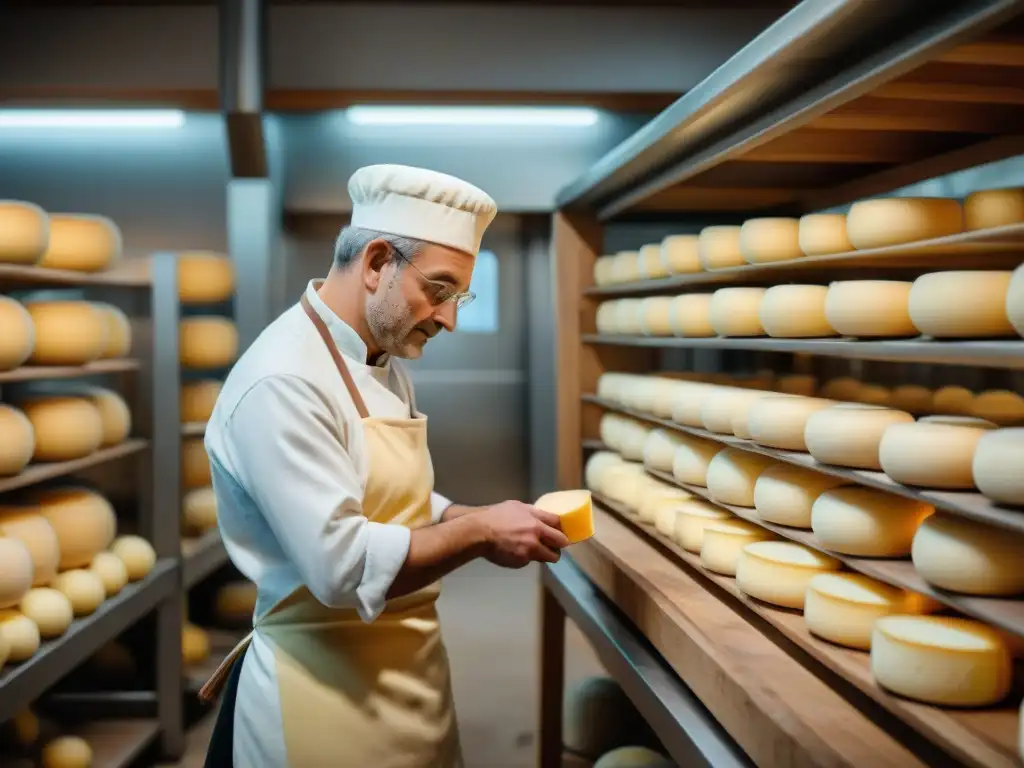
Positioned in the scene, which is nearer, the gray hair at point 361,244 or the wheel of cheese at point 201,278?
the gray hair at point 361,244

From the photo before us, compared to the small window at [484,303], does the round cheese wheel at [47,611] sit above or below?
below

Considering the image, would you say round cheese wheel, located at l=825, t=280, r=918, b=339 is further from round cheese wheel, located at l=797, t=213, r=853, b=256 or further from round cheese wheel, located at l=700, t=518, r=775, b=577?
round cheese wheel, located at l=700, t=518, r=775, b=577

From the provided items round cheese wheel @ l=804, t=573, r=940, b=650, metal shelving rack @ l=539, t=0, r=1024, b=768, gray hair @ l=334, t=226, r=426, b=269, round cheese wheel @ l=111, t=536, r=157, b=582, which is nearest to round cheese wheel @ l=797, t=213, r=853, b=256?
metal shelving rack @ l=539, t=0, r=1024, b=768

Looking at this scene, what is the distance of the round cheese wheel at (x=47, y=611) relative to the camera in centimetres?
226

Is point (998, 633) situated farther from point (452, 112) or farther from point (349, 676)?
point (452, 112)

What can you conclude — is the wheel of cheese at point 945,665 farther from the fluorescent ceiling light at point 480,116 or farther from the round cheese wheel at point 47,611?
the fluorescent ceiling light at point 480,116

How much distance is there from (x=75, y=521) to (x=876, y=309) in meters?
2.12

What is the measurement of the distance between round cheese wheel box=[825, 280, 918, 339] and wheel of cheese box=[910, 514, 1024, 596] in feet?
1.10

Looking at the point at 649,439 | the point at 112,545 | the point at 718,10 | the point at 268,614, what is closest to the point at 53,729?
the point at 112,545

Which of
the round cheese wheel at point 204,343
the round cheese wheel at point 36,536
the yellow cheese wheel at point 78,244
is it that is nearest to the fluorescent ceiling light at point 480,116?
the round cheese wheel at point 204,343

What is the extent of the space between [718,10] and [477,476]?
2.31 meters

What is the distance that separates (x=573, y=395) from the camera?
3064 mm

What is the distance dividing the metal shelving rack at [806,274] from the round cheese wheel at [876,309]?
5 centimetres

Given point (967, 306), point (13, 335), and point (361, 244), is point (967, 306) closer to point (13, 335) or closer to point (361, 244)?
point (361, 244)
